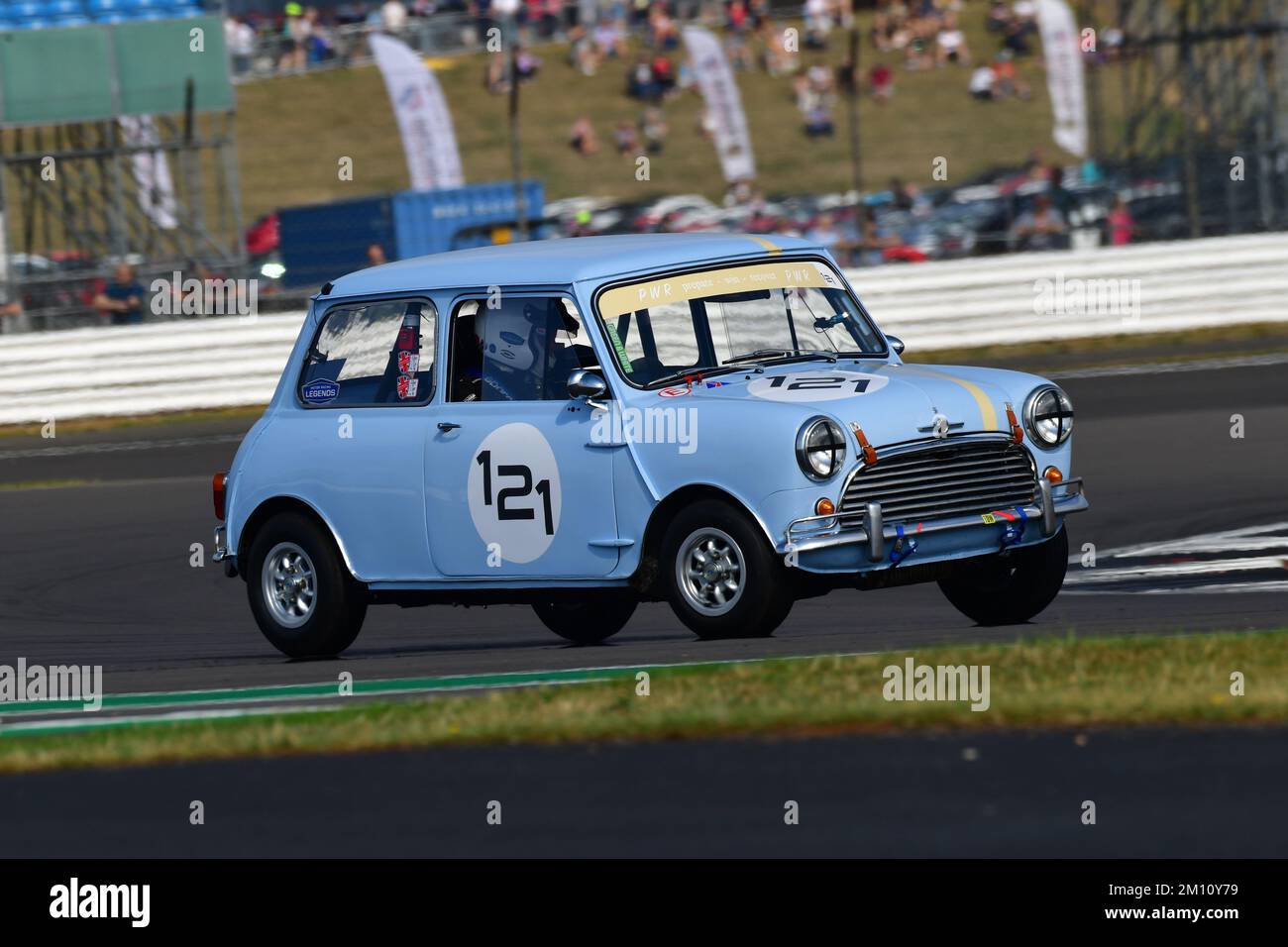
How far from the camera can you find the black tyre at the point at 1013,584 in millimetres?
8508

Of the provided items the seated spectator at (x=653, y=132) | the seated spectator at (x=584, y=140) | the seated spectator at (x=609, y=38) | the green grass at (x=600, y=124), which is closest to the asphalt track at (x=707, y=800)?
the green grass at (x=600, y=124)

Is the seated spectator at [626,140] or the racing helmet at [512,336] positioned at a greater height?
the seated spectator at [626,140]

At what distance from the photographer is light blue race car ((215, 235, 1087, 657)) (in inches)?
309

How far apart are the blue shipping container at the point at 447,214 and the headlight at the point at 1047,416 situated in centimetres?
1818

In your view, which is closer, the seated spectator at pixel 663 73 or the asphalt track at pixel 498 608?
the asphalt track at pixel 498 608

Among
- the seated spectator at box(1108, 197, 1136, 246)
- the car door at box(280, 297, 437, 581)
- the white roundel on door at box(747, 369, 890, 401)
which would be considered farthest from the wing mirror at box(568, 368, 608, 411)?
the seated spectator at box(1108, 197, 1136, 246)

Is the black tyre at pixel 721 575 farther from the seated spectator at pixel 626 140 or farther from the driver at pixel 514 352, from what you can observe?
the seated spectator at pixel 626 140

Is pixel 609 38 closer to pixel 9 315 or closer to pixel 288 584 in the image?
pixel 9 315

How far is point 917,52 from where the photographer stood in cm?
3925

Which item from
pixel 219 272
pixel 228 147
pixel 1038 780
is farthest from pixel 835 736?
pixel 228 147

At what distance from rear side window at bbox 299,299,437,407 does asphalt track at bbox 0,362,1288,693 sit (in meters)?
1.10

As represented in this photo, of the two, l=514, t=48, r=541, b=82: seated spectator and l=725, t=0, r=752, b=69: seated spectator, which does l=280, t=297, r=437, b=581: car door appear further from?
l=514, t=48, r=541, b=82: seated spectator

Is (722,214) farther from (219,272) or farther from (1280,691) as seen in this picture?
(1280,691)
